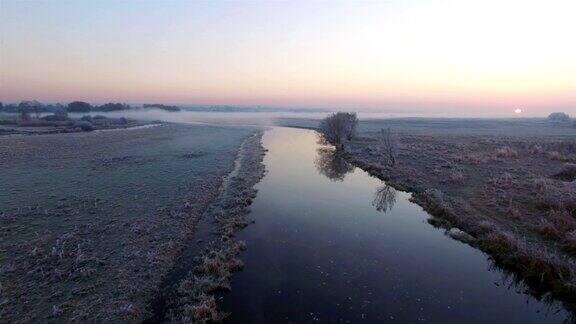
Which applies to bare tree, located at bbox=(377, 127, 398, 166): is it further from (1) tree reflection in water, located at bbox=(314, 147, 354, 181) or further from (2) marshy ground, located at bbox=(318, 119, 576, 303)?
(1) tree reflection in water, located at bbox=(314, 147, 354, 181)

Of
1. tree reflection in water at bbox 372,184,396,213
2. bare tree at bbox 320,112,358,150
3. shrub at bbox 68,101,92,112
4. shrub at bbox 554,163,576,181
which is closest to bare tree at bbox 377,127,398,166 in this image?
tree reflection in water at bbox 372,184,396,213

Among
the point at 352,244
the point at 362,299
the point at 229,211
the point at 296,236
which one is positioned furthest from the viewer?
the point at 229,211

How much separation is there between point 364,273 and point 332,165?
1103 inches

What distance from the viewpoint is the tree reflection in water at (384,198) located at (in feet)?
81.5

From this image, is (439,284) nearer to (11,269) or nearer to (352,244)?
(352,244)

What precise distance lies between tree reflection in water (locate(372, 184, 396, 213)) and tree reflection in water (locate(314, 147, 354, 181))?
5.64m

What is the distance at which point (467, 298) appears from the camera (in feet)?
44.0

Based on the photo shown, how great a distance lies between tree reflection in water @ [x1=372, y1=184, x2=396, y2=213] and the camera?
24.8 m

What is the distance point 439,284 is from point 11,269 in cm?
A: 1970

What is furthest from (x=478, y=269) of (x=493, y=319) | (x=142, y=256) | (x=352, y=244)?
(x=142, y=256)

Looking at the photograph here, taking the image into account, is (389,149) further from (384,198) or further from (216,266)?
(216,266)

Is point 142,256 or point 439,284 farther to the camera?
point 142,256

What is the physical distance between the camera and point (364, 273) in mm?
15039

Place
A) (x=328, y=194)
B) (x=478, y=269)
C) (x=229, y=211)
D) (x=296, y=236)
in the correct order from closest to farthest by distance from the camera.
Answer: (x=478, y=269)
(x=296, y=236)
(x=229, y=211)
(x=328, y=194)
